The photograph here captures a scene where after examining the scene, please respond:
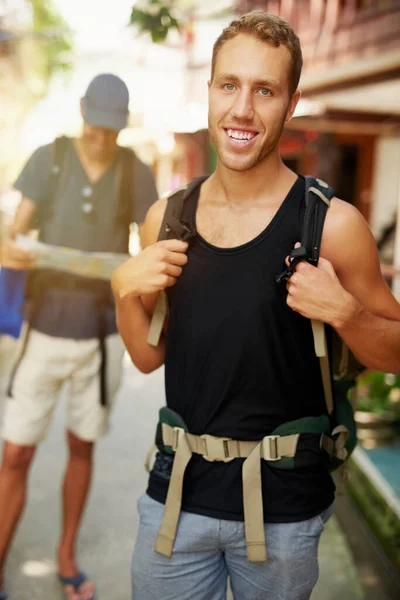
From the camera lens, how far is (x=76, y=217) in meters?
2.70

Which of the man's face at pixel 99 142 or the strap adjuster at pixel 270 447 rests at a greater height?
the man's face at pixel 99 142

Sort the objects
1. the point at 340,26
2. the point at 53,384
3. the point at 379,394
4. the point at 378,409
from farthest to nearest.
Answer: the point at 340,26 → the point at 379,394 → the point at 378,409 → the point at 53,384

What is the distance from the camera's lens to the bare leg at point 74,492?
2926mm

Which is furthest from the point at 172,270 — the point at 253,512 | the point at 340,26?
the point at 340,26

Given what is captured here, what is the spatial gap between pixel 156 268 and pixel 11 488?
1446 millimetres

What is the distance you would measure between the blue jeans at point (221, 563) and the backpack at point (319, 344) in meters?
0.18

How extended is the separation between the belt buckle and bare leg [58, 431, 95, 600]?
1351 mm

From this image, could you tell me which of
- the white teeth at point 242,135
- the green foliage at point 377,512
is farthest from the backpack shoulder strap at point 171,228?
the green foliage at point 377,512

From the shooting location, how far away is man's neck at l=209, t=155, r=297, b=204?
169cm

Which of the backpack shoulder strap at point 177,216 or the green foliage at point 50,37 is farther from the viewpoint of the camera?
the green foliage at point 50,37

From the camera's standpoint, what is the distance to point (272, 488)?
5.45ft

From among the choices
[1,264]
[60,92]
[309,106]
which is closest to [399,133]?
[309,106]

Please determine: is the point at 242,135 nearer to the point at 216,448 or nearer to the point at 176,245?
the point at 176,245

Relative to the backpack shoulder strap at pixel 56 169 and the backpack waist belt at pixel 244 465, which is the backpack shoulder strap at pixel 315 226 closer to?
the backpack waist belt at pixel 244 465
